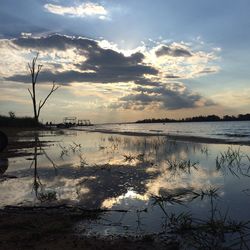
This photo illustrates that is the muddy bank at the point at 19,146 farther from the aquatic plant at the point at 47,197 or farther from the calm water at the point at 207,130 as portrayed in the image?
the calm water at the point at 207,130

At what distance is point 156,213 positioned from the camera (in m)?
6.91

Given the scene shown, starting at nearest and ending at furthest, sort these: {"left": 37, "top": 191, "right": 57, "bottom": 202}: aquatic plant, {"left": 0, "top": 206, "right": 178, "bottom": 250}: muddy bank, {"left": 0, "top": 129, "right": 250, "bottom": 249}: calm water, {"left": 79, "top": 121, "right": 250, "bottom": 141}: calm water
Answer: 1. {"left": 0, "top": 206, "right": 178, "bottom": 250}: muddy bank
2. {"left": 0, "top": 129, "right": 250, "bottom": 249}: calm water
3. {"left": 37, "top": 191, "right": 57, "bottom": 202}: aquatic plant
4. {"left": 79, "top": 121, "right": 250, "bottom": 141}: calm water

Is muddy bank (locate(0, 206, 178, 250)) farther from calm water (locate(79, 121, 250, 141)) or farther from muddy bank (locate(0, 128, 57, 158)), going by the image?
calm water (locate(79, 121, 250, 141))

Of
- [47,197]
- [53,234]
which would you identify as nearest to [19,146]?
[47,197]

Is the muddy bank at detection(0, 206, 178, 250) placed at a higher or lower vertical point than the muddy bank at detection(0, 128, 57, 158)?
lower

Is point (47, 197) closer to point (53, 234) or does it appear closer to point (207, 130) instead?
point (53, 234)

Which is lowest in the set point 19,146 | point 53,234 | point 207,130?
point 53,234

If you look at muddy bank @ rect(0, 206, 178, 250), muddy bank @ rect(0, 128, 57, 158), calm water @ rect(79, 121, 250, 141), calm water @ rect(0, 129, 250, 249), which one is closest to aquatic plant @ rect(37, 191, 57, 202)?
calm water @ rect(0, 129, 250, 249)

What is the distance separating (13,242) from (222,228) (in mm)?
3139

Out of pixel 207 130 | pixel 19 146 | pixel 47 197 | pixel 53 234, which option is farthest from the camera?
pixel 207 130

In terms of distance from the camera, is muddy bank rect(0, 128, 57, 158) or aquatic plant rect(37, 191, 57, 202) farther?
muddy bank rect(0, 128, 57, 158)

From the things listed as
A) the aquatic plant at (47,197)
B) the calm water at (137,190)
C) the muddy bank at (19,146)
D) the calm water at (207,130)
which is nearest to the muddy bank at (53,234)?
the calm water at (137,190)

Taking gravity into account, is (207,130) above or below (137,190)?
above

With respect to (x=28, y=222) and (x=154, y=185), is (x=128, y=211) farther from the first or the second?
(x=154, y=185)
